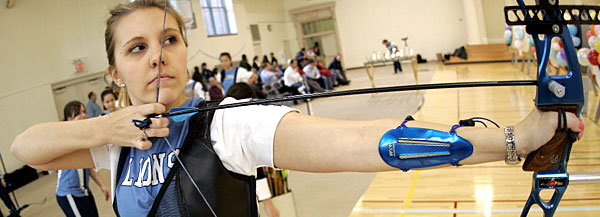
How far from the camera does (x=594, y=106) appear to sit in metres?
3.57

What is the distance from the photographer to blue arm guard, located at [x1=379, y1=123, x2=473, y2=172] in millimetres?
623

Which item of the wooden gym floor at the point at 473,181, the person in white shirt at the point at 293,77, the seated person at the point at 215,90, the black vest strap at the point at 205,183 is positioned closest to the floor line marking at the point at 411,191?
the wooden gym floor at the point at 473,181

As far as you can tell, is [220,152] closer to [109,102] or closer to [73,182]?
[73,182]

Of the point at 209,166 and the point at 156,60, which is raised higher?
the point at 156,60

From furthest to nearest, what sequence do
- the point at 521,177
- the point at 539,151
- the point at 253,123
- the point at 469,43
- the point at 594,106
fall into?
the point at 594,106 → the point at 521,177 → the point at 469,43 → the point at 253,123 → the point at 539,151

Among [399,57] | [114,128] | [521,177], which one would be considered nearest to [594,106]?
[521,177]

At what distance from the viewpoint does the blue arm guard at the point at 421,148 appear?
0.62 m

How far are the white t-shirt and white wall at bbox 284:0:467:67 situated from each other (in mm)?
1016

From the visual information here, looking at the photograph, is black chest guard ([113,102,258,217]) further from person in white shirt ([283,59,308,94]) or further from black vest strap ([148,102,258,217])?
person in white shirt ([283,59,308,94])

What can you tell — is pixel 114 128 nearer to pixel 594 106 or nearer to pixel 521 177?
pixel 521 177

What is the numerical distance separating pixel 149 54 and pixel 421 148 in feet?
1.79

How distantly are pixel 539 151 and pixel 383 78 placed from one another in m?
1.27

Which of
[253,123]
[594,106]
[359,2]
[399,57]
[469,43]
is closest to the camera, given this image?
[253,123]

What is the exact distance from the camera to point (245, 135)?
2.62 feet
